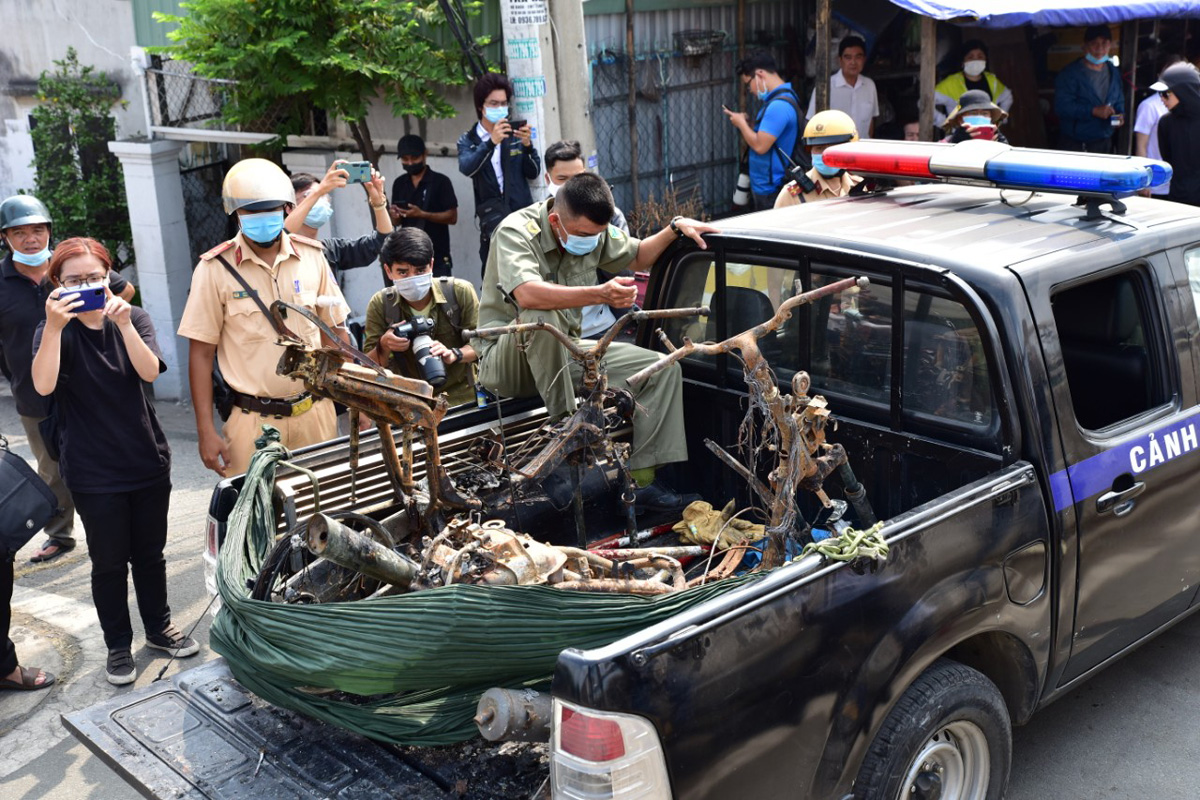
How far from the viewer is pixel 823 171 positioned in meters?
6.36

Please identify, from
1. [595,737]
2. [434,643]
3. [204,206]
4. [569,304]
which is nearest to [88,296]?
[569,304]

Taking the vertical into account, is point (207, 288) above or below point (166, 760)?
above

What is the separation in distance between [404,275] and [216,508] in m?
1.79

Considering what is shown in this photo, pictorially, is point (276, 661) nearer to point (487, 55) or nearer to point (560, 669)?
point (560, 669)

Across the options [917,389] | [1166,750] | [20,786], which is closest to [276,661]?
[20,786]

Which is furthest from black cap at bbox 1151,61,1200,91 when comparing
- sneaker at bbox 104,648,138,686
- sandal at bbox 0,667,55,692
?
sandal at bbox 0,667,55,692

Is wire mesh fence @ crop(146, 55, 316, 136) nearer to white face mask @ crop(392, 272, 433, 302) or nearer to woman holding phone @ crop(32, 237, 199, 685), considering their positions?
white face mask @ crop(392, 272, 433, 302)

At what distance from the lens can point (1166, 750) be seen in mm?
4125

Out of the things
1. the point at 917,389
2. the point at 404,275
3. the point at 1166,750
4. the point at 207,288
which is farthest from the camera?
the point at 404,275

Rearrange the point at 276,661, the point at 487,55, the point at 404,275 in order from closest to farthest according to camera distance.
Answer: the point at 276,661 < the point at 404,275 < the point at 487,55

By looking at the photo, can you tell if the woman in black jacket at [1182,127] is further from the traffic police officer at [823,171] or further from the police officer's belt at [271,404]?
the police officer's belt at [271,404]

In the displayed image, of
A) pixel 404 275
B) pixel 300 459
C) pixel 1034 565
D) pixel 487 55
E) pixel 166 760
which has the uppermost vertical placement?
pixel 487 55

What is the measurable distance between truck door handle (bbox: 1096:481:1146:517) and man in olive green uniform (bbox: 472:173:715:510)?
148cm

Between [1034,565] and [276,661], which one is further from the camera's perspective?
[1034,565]
